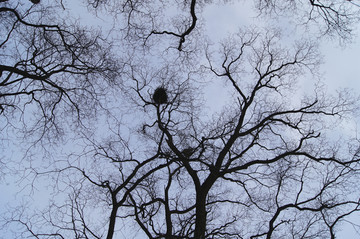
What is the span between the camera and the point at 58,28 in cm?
615

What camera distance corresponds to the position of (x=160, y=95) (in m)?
7.97

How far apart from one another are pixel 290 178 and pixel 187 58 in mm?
4911

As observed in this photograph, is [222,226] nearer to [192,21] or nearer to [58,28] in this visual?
[192,21]

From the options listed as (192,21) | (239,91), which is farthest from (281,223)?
(192,21)

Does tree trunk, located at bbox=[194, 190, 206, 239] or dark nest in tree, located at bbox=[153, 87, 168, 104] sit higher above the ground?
dark nest in tree, located at bbox=[153, 87, 168, 104]

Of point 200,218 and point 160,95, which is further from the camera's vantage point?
point 160,95

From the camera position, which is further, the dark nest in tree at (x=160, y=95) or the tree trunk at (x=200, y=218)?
the dark nest in tree at (x=160, y=95)

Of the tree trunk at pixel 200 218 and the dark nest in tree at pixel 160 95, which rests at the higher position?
the dark nest in tree at pixel 160 95

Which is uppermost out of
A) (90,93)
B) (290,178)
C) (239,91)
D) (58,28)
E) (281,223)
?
(239,91)

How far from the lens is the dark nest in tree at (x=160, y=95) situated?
7.97 metres

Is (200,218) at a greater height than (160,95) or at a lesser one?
lesser

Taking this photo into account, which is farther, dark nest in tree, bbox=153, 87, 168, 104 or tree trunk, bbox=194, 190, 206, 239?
dark nest in tree, bbox=153, 87, 168, 104

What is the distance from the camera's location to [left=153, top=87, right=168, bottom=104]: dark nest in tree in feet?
26.1

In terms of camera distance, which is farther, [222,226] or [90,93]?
[222,226]
